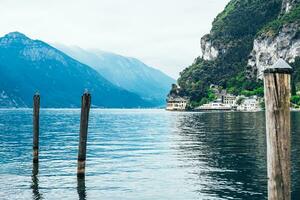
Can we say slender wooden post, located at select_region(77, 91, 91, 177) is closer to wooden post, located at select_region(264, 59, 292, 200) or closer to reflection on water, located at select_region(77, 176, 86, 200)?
reflection on water, located at select_region(77, 176, 86, 200)

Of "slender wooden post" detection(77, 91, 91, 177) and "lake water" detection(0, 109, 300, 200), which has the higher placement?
"slender wooden post" detection(77, 91, 91, 177)

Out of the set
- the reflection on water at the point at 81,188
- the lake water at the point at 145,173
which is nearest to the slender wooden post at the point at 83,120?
the reflection on water at the point at 81,188

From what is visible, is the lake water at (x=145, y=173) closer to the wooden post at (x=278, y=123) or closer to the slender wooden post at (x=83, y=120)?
the slender wooden post at (x=83, y=120)

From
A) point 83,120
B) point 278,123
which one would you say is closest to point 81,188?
point 83,120

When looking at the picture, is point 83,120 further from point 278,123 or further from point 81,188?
point 278,123

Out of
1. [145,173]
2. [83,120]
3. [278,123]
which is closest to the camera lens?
[278,123]

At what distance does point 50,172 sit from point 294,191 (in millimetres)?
18117

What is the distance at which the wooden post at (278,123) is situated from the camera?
10.4 metres

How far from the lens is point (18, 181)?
30.6m

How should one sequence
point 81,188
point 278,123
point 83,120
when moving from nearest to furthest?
point 278,123 < point 81,188 < point 83,120

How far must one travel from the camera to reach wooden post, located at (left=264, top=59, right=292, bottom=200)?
10430mm

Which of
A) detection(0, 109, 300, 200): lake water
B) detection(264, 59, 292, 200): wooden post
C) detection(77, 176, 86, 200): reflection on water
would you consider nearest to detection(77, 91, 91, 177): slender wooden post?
detection(77, 176, 86, 200): reflection on water

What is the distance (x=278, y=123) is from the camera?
10.6 meters

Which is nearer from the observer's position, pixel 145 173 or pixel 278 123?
pixel 278 123
